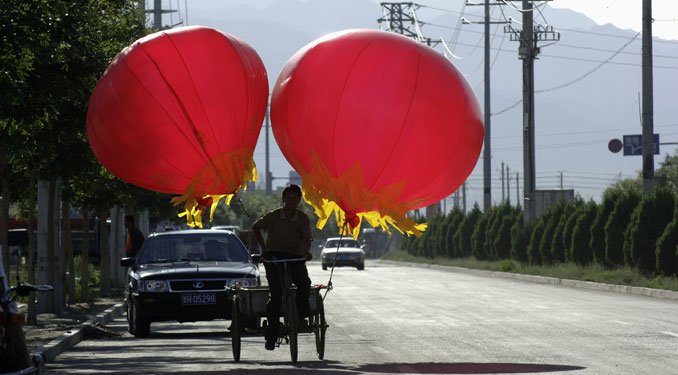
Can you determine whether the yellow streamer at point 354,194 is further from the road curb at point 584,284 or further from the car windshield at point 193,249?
the road curb at point 584,284

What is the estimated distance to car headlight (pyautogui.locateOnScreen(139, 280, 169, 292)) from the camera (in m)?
23.1

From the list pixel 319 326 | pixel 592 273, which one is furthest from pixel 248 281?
pixel 592 273

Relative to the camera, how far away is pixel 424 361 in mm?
17312

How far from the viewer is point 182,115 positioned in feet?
53.2

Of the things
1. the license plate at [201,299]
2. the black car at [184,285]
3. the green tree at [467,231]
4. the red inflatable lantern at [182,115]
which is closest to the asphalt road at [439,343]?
the black car at [184,285]

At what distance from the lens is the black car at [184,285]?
22.9 metres

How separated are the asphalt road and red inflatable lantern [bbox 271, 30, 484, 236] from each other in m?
1.83

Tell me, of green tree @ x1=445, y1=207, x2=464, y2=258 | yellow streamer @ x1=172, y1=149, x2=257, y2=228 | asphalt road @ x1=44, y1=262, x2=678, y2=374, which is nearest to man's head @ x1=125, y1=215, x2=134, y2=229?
asphalt road @ x1=44, y1=262, x2=678, y2=374

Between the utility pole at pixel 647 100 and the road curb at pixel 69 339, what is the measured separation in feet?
60.8

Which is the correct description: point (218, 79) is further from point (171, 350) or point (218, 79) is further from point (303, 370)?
point (171, 350)

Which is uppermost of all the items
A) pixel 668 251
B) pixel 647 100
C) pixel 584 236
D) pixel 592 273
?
pixel 647 100

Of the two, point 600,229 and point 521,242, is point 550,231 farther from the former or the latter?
point 600,229

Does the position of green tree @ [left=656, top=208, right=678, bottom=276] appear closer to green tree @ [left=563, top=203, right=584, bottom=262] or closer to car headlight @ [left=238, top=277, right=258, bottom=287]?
green tree @ [left=563, top=203, right=584, bottom=262]

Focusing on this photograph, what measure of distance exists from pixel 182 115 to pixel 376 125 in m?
2.03
